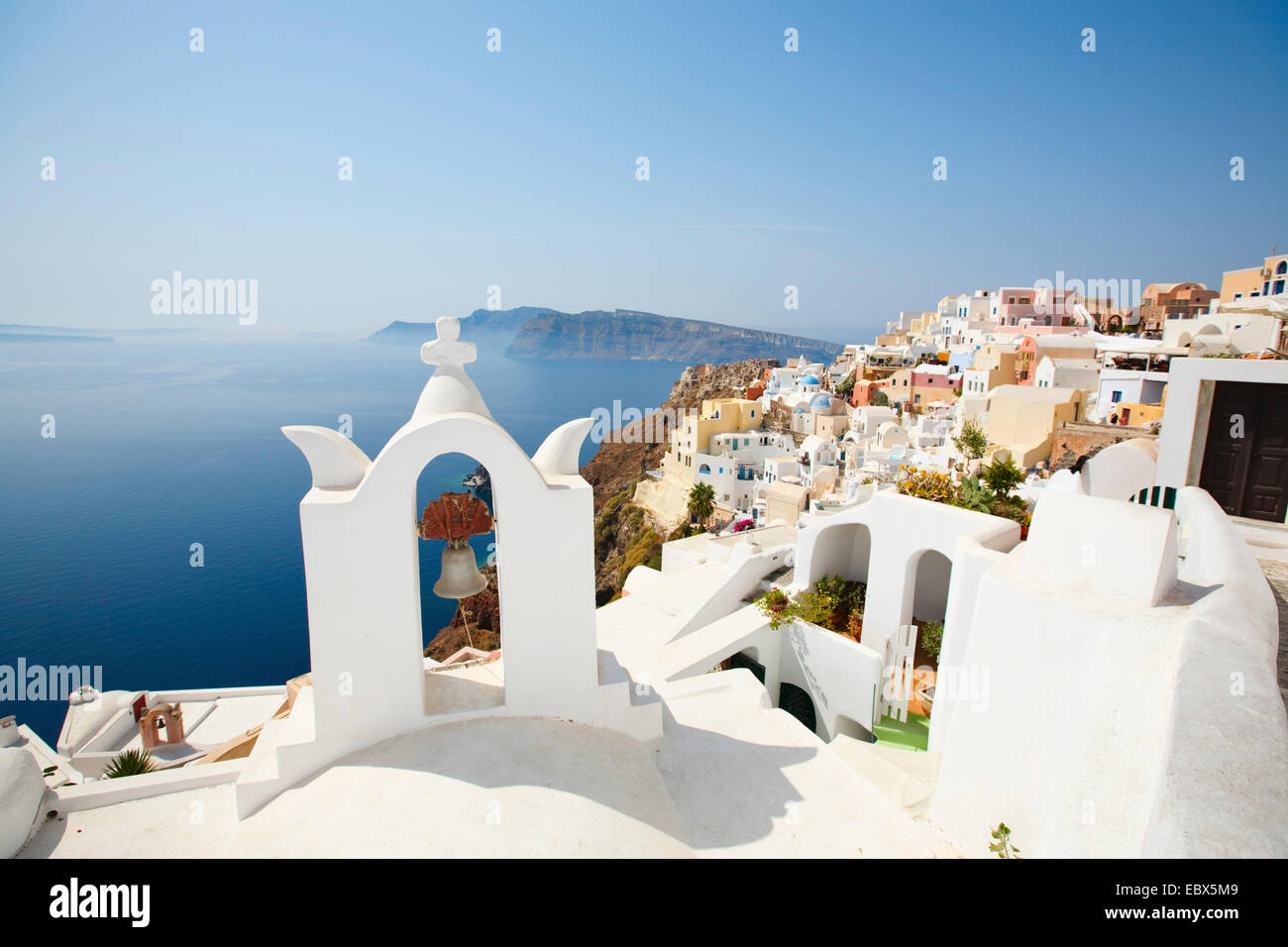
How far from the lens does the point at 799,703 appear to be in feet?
42.8

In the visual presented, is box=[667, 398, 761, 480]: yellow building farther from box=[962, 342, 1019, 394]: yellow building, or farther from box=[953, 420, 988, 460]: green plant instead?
box=[953, 420, 988, 460]: green plant

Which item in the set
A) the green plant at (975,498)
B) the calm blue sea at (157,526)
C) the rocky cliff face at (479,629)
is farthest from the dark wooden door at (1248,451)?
the rocky cliff face at (479,629)

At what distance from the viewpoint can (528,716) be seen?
504 cm

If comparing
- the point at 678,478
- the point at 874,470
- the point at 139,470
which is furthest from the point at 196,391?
the point at 874,470

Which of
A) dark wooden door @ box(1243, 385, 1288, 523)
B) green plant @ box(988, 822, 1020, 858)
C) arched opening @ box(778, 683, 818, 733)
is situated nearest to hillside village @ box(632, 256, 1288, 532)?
dark wooden door @ box(1243, 385, 1288, 523)

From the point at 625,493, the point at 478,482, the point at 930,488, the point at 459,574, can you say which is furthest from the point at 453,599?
the point at 625,493

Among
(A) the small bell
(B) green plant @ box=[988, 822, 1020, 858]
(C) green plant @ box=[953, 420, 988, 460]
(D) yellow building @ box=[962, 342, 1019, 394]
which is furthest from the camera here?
(D) yellow building @ box=[962, 342, 1019, 394]

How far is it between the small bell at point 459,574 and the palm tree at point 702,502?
127 feet

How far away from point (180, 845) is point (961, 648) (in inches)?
347

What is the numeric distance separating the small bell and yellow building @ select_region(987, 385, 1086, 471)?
27.8 m

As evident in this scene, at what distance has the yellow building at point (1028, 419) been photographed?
28203 mm

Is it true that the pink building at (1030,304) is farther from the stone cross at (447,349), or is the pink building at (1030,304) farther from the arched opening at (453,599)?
the stone cross at (447,349)

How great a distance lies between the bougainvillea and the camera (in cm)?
525

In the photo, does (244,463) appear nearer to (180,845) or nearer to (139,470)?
(139,470)
